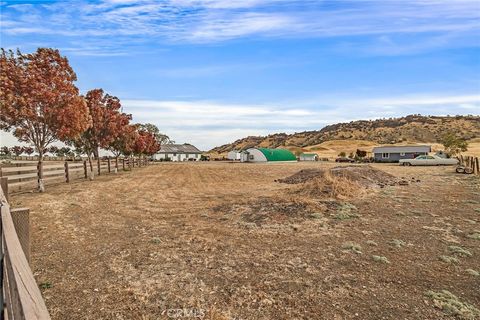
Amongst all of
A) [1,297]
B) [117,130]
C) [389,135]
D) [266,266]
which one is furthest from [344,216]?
[389,135]

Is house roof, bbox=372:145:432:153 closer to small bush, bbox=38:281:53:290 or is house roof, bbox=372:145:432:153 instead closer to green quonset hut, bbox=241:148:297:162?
green quonset hut, bbox=241:148:297:162

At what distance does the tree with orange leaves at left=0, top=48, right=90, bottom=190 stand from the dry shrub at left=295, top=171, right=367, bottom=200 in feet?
42.1

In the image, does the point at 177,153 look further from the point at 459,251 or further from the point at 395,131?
the point at 459,251

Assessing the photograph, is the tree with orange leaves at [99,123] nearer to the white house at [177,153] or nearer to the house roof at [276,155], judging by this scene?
the house roof at [276,155]

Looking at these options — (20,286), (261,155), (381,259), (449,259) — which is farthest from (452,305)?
(261,155)

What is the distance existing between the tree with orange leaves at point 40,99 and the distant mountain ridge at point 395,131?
377ft

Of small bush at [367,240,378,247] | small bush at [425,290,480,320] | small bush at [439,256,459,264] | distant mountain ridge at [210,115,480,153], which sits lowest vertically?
small bush at [425,290,480,320]

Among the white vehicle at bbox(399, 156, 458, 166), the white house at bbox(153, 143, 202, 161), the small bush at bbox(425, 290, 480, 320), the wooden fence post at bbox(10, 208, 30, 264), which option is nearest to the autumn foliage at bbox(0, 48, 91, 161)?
the wooden fence post at bbox(10, 208, 30, 264)

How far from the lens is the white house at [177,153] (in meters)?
111

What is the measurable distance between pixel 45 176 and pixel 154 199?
8.52 meters

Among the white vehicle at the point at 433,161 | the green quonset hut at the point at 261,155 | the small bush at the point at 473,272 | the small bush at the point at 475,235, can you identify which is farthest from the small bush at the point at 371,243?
the green quonset hut at the point at 261,155

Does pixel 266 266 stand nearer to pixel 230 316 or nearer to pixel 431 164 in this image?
pixel 230 316

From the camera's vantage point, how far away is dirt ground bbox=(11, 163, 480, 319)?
5746 millimetres

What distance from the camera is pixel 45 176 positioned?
67.7 feet
